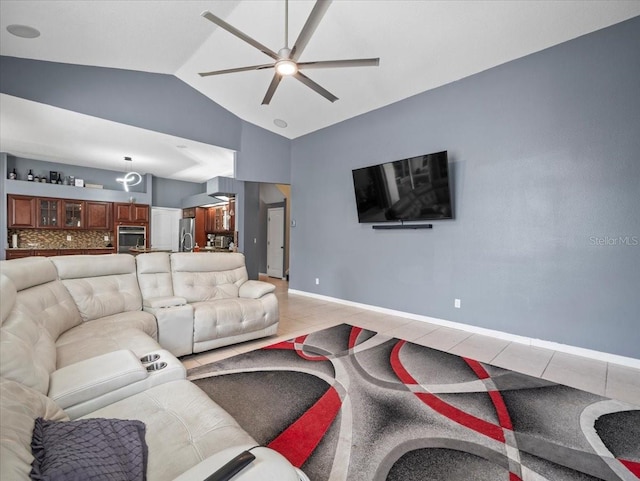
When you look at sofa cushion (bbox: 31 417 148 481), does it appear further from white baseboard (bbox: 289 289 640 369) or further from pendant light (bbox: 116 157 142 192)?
pendant light (bbox: 116 157 142 192)

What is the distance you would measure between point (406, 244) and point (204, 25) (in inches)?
158

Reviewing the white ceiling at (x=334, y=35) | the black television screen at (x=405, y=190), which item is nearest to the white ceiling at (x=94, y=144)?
the white ceiling at (x=334, y=35)

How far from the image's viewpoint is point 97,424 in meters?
1.04

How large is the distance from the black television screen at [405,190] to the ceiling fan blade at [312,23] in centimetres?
227

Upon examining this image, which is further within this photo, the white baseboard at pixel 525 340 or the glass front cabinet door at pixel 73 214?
the glass front cabinet door at pixel 73 214

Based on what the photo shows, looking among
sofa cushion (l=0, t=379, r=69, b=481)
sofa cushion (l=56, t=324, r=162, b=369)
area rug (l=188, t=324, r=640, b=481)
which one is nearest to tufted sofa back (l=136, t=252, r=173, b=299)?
sofa cushion (l=56, t=324, r=162, b=369)

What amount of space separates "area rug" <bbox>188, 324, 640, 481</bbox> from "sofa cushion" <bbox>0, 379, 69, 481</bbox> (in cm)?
113

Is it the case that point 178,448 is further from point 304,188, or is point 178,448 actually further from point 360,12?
point 304,188

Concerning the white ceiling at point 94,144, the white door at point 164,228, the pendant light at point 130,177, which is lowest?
the white door at point 164,228

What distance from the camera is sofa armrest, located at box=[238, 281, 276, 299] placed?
3.61 meters

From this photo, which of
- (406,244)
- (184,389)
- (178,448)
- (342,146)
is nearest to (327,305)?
(406,244)

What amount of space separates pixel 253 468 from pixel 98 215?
8811mm

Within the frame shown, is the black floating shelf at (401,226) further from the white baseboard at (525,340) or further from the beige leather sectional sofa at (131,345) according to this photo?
the beige leather sectional sofa at (131,345)

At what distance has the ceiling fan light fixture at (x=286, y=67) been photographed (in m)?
2.68
